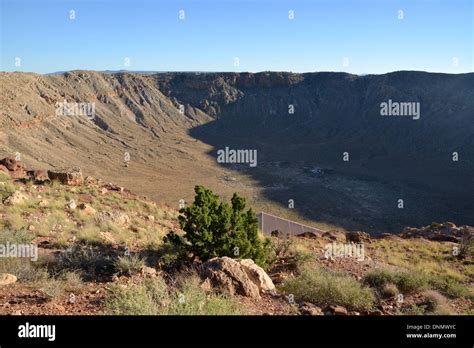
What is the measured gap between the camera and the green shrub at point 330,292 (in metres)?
6.44

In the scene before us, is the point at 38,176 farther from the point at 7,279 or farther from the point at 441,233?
the point at 441,233

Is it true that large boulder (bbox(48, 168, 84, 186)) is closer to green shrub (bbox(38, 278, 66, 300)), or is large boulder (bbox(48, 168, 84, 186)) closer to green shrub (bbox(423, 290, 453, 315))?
green shrub (bbox(38, 278, 66, 300))

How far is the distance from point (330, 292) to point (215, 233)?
2.38m

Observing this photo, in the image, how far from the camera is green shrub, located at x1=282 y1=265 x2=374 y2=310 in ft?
21.1

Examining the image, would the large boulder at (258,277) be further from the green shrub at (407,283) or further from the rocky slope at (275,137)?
the rocky slope at (275,137)

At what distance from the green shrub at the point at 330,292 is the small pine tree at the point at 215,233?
117cm

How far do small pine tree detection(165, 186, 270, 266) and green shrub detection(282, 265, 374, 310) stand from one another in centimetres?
117

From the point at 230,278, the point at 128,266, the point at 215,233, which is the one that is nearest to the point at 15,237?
the point at 128,266

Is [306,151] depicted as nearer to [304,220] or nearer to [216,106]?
[216,106]

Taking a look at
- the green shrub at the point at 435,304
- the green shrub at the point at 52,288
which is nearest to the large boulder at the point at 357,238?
the green shrub at the point at 435,304

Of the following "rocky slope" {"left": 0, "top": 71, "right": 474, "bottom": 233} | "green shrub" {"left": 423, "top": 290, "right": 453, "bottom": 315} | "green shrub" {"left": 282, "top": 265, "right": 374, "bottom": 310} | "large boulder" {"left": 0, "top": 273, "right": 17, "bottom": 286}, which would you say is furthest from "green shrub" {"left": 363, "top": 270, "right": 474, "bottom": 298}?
"rocky slope" {"left": 0, "top": 71, "right": 474, "bottom": 233}

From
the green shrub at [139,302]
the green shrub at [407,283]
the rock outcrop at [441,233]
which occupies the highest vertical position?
the green shrub at [139,302]

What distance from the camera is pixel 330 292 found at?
21.7 ft
